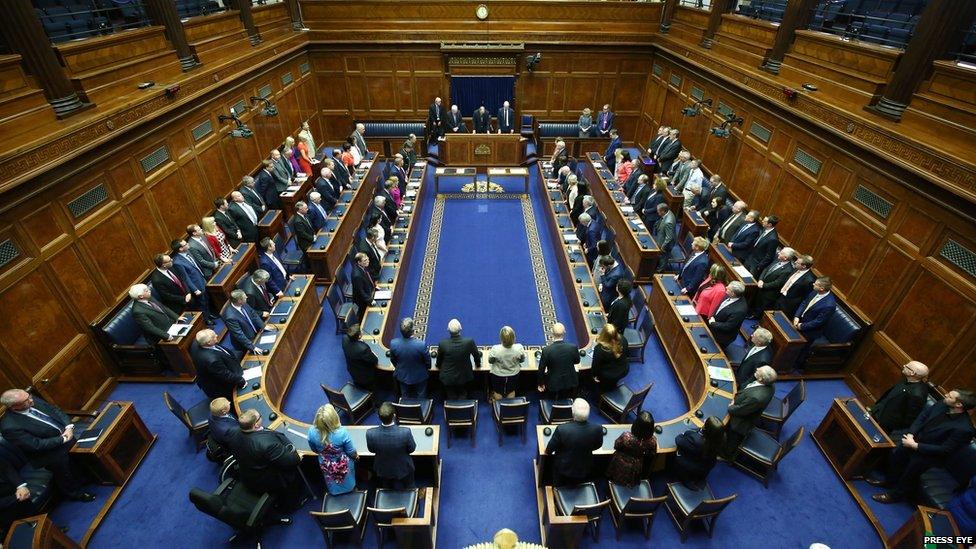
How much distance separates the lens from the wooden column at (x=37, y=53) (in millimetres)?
5500

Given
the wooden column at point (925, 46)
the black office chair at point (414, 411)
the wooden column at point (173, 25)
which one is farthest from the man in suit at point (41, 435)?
the wooden column at point (925, 46)

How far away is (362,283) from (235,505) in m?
3.53

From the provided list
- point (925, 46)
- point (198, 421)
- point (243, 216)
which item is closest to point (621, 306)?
point (925, 46)

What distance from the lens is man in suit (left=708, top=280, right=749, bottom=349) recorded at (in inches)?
250

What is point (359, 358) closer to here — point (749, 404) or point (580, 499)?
point (580, 499)

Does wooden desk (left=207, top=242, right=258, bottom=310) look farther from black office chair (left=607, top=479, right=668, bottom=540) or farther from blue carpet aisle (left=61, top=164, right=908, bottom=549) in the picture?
black office chair (left=607, top=479, right=668, bottom=540)

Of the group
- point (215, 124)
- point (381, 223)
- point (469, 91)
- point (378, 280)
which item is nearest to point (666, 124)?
point (469, 91)

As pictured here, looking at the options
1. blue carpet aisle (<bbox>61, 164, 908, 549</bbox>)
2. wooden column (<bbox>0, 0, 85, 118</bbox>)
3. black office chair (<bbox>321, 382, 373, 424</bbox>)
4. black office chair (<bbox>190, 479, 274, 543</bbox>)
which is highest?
wooden column (<bbox>0, 0, 85, 118</bbox>)

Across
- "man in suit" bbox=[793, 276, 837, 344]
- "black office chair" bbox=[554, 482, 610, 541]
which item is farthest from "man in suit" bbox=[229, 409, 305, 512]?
"man in suit" bbox=[793, 276, 837, 344]

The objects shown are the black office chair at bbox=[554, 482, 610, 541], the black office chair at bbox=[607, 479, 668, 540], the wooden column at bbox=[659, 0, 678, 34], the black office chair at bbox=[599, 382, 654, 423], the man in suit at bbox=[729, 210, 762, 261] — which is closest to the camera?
the black office chair at bbox=[607, 479, 668, 540]

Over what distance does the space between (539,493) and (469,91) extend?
13158mm

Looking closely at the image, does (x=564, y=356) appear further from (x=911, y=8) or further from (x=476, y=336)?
(x=911, y=8)

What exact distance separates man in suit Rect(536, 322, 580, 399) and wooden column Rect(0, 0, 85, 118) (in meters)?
7.18

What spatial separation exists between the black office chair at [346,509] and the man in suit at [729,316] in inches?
204
